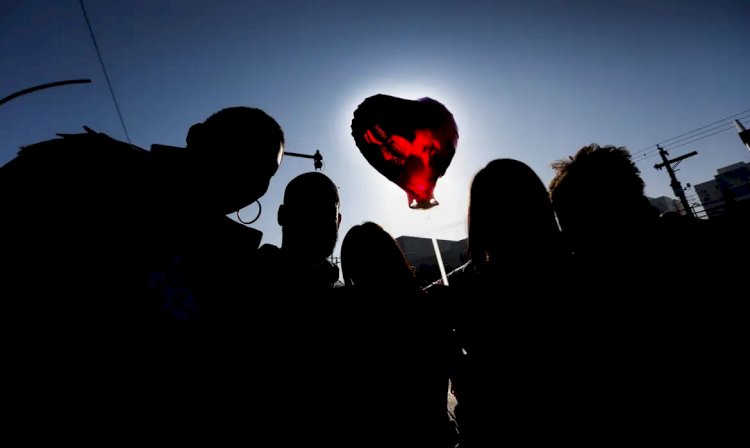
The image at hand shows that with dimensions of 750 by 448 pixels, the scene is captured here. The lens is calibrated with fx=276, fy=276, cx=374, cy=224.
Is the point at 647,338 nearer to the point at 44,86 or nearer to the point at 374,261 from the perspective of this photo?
the point at 374,261

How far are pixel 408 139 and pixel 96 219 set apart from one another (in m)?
2.30

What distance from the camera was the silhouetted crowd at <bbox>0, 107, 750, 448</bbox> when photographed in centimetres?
109

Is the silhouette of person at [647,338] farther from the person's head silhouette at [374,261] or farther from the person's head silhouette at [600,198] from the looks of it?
the person's head silhouette at [374,261]

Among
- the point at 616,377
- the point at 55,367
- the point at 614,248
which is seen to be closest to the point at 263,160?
the point at 55,367

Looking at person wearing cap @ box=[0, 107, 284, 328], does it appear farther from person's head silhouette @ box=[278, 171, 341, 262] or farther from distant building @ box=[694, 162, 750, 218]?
distant building @ box=[694, 162, 750, 218]

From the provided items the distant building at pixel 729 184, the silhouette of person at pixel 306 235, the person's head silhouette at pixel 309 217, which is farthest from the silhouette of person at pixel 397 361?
the distant building at pixel 729 184

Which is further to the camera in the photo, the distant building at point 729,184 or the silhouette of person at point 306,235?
the distant building at point 729,184

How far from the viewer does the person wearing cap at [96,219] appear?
41.5 inches

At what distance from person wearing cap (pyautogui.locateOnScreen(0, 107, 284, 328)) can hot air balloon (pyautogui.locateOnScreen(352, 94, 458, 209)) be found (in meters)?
1.42

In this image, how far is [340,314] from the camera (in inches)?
74.2

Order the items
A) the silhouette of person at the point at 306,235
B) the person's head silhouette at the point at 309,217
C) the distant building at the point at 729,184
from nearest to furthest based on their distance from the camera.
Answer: the silhouette of person at the point at 306,235, the person's head silhouette at the point at 309,217, the distant building at the point at 729,184

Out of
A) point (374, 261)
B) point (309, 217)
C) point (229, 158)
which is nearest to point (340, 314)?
point (374, 261)

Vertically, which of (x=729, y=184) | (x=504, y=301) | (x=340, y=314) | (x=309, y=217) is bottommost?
(x=504, y=301)

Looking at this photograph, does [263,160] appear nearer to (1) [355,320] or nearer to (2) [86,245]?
(2) [86,245]
